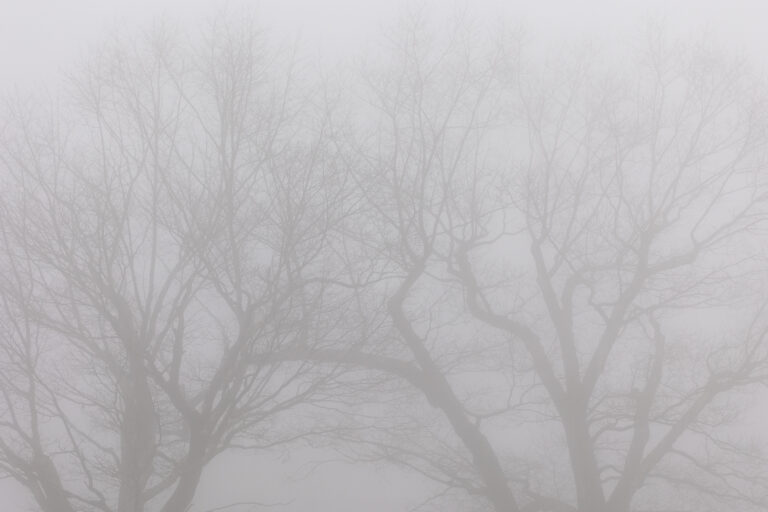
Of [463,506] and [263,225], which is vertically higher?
[263,225]

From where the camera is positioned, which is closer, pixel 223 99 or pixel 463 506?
pixel 223 99

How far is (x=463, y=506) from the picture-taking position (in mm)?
11766

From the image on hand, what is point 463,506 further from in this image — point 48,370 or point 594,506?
point 48,370

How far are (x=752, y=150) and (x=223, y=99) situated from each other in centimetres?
678

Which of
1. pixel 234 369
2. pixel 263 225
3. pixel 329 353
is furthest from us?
pixel 263 225

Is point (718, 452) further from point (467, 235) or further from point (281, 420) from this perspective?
point (281, 420)

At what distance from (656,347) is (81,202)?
7.31m

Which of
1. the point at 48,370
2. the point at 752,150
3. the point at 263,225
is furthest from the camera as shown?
the point at 752,150

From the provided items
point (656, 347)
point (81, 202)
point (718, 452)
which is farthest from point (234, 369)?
point (718, 452)

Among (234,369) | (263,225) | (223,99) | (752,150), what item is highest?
(752,150)

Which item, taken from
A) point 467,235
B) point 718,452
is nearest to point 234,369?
point 467,235

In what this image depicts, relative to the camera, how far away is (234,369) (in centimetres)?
785

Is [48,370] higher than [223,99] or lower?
lower

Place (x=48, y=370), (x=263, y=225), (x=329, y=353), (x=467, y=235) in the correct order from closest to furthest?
(x=329, y=353) → (x=263, y=225) → (x=48, y=370) → (x=467, y=235)
